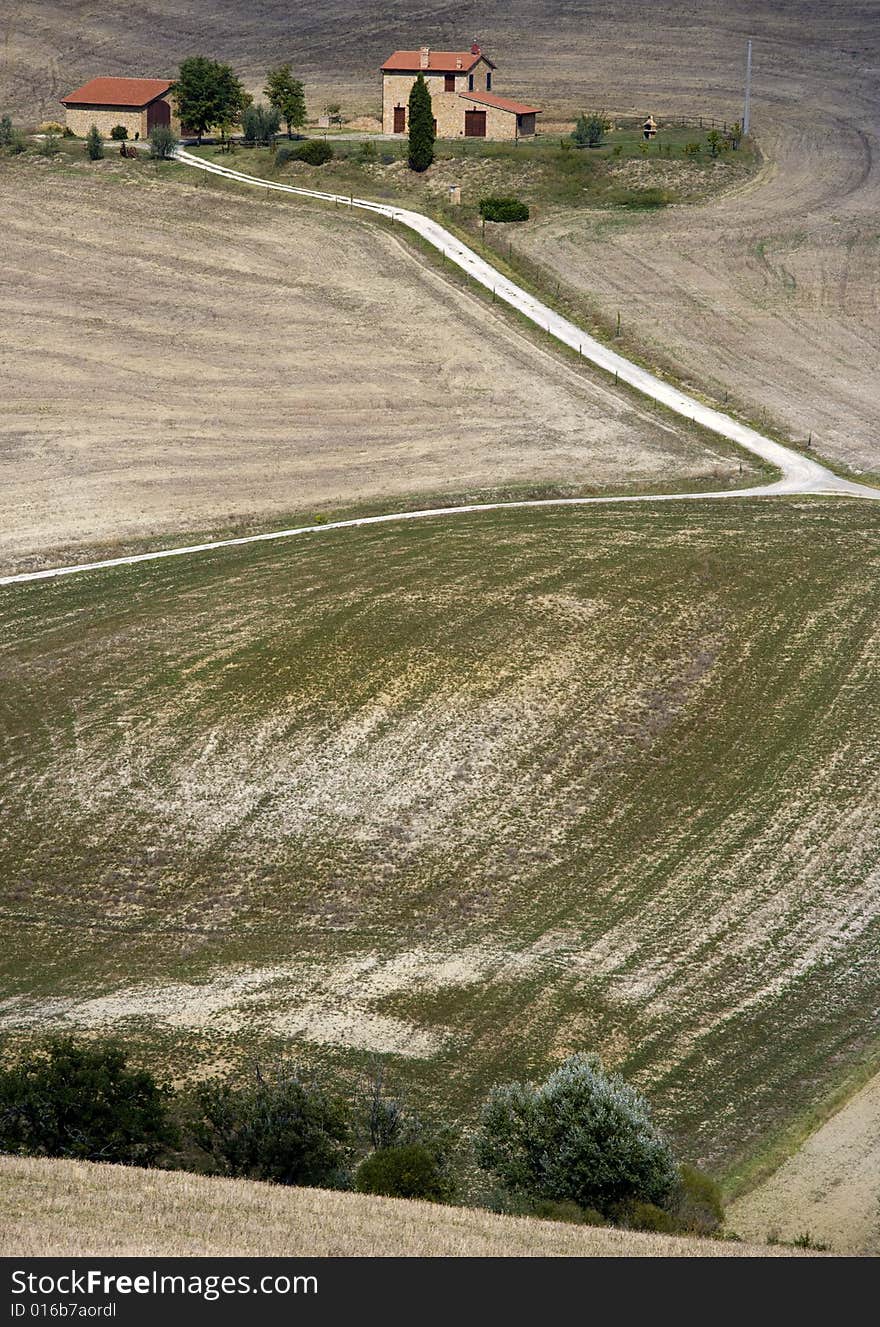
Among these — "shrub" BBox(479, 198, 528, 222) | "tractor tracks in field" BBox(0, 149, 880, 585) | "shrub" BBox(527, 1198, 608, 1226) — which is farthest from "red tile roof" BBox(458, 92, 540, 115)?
"shrub" BBox(527, 1198, 608, 1226)

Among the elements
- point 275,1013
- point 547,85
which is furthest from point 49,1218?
point 547,85

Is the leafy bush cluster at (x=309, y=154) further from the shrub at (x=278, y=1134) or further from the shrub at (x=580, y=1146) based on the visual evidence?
the shrub at (x=580, y=1146)

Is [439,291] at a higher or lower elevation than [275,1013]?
higher

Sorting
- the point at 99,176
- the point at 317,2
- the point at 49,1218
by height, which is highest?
the point at 317,2

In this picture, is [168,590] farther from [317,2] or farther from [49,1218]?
[317,2]

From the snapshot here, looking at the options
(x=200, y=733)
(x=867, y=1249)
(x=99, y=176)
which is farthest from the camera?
(x=99, y=176)

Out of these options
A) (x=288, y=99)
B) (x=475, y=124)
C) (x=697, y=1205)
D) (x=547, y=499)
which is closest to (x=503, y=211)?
(x=475, y=124)
